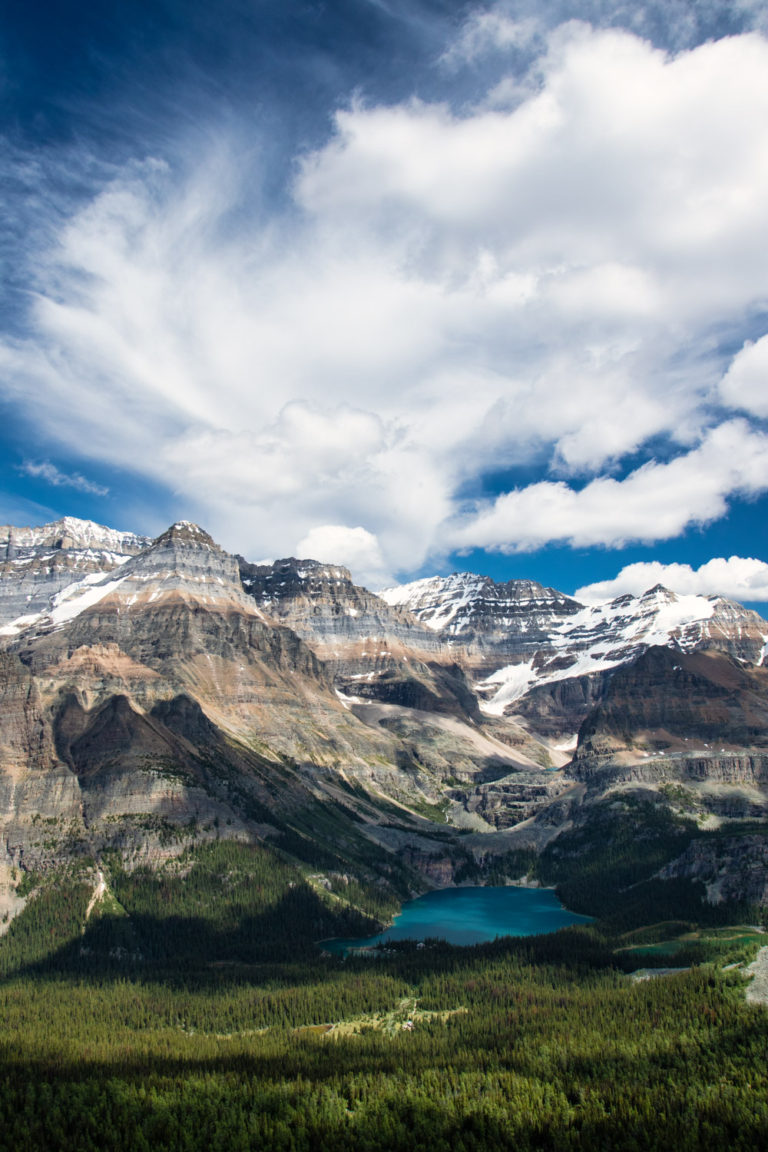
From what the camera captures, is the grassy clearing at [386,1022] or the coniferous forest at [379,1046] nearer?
the coniferous forest at [379,1046]

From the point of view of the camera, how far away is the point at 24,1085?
111 metres

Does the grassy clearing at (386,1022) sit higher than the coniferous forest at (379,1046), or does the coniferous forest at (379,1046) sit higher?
the coniferous forest at (379,1046)

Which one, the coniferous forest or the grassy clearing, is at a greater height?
the coniferous forest

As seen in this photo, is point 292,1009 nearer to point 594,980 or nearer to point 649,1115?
point 594,980

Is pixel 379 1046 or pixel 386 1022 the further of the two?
pixel 386 1022

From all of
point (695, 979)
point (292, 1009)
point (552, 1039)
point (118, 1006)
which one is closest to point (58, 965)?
point (118, 1006)

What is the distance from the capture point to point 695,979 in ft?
489

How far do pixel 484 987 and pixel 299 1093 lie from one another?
65848 millimetres

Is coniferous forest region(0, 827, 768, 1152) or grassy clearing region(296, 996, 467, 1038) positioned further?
grassy clearing region(296, 996, 467, 1038)

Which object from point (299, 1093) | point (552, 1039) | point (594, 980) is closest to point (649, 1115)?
point (552, 1039)

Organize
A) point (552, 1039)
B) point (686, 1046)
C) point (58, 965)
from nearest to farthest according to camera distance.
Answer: point (686, 1046) → point (552, 1039) → point (58, 965)

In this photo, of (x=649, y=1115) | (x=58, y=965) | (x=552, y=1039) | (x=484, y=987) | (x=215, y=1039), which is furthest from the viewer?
(x=58, y=965)

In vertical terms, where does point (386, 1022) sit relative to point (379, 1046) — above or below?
below

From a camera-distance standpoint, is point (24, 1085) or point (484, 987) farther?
point (484, 987)
